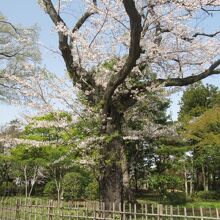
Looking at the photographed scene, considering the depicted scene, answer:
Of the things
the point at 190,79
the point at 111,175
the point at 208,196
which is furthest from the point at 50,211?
the point at 208,196

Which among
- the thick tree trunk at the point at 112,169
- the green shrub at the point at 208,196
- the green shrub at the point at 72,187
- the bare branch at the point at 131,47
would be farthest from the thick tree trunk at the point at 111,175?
the green shrub at the point at 208,196

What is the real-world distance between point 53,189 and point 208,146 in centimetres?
1398

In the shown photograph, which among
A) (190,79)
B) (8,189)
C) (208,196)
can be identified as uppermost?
(190,79)

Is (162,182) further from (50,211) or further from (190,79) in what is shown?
(50,211)

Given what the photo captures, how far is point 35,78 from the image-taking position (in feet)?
34.9

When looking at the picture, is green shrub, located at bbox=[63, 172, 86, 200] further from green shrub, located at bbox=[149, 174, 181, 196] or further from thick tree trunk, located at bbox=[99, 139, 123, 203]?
thick tree trunk, located at bbox=[99, 139, 123, 203]

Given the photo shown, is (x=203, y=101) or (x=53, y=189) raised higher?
(x=203, y=101)

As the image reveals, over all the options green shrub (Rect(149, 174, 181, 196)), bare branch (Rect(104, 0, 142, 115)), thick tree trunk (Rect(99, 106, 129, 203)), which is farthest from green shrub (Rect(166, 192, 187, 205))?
bare branch (Rect(104, 0, 142, 115))

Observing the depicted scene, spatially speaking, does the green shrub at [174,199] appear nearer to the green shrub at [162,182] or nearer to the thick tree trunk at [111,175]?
the green shrub at [162,182]

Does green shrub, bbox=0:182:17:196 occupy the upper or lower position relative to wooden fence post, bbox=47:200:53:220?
upper

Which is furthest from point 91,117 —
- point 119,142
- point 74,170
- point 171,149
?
point 74,170

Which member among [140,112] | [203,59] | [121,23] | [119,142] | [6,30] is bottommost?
[119,142]

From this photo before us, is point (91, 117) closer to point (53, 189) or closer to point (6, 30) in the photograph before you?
point (6, 30)

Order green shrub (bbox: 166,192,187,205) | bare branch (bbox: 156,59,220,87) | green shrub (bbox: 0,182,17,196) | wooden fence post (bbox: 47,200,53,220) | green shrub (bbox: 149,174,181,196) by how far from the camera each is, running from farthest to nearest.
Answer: green shrub (bbox: 0,182,17,196) < green shrub (bbox: 166,192,187,205) < green shrub (bbox: 149,174,181,196) < bare branch (bbox: 156,59,220,87) < wooden fence post (bbox: 47,200,53,220)
